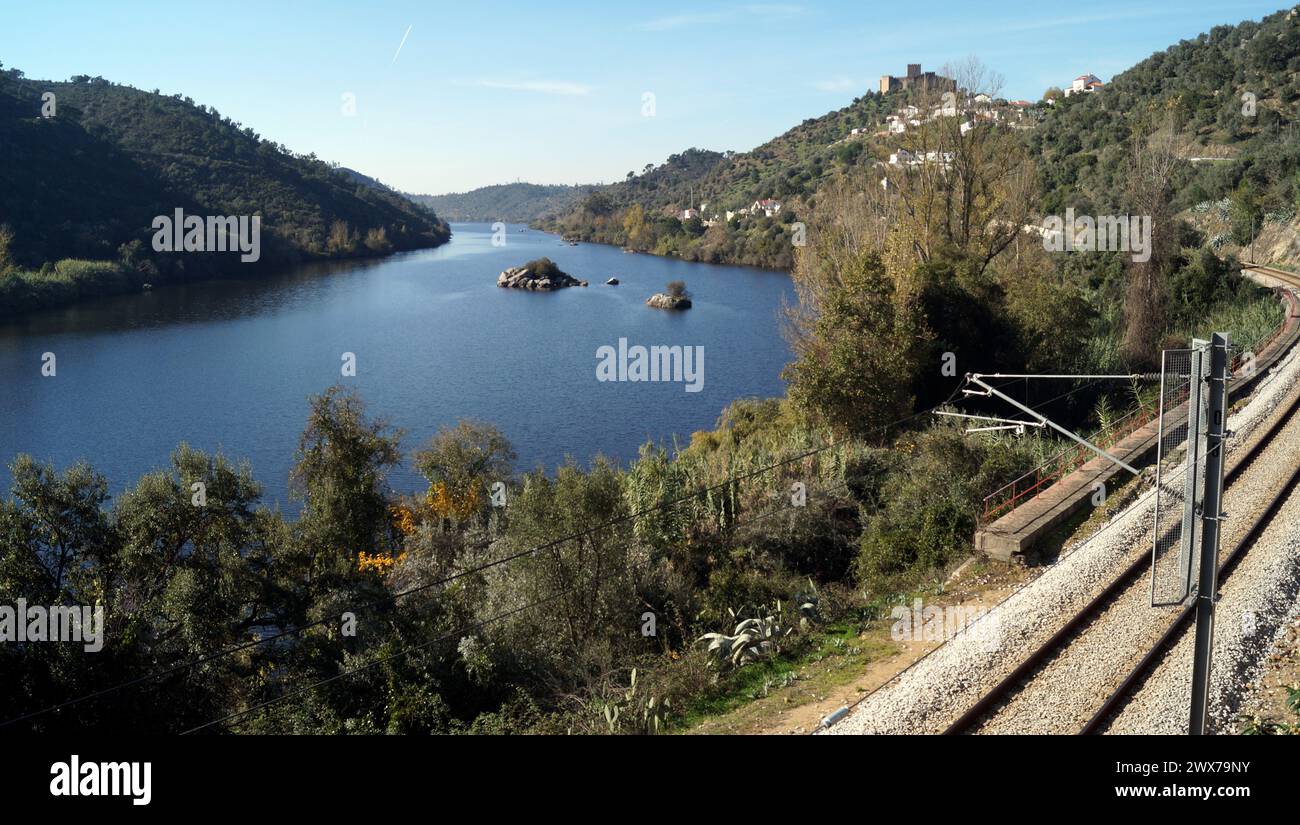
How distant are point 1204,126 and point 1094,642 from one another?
62814 mm

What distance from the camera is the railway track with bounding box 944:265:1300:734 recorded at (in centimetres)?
827

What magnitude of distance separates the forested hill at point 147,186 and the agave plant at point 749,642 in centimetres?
6333

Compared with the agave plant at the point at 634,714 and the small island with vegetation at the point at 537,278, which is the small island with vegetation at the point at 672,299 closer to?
the small island with vegetation at the point at 537,278

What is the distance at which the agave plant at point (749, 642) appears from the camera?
11203 mm

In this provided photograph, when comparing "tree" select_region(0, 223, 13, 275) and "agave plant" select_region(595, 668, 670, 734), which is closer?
"agave plant" select_region(595, 668, 670, 734)

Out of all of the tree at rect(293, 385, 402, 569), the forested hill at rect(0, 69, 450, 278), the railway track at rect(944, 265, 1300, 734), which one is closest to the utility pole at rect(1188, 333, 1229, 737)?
the railway track at rect(944, 265, 1300, 734)

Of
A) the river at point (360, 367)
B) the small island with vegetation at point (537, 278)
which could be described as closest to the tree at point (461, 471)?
the river at point (360, 367)

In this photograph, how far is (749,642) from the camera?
11523mm

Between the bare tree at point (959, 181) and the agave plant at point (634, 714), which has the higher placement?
the bare tree at point (959, 181)

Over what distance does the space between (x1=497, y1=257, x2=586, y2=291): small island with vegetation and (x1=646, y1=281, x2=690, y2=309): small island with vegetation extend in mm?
16217

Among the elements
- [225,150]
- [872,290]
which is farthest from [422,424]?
[225,150]

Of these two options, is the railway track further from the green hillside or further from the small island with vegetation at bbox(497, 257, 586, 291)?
the small island with vegetation at bbox(497, 257, 586, 291)
